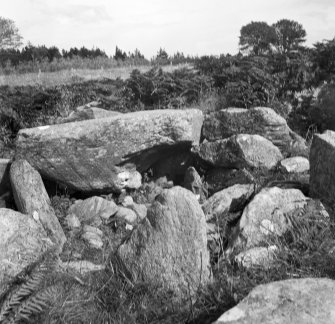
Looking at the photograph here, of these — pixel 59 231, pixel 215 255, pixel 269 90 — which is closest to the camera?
pixel 215 255

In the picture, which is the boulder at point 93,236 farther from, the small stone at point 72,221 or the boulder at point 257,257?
the boulder at point 257,257

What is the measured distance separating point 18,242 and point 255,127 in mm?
4162

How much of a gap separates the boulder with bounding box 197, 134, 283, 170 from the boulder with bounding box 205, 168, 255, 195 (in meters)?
0.10

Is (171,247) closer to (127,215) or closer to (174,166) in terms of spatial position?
(127,215)

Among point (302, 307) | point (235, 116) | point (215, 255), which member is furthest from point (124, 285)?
point (235, 116)

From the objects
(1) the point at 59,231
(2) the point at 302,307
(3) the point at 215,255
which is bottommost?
(1) the point at 59,231

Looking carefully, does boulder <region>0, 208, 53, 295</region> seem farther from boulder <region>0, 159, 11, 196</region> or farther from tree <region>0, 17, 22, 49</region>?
tree <region>0, 17, 22, 49</region>

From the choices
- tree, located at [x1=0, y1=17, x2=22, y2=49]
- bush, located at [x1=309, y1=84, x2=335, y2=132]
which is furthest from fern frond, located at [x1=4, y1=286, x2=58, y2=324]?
tree, located at [x1=0, y1=17, x2=22, y2=49]

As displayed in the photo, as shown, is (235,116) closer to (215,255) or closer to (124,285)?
(215,255)

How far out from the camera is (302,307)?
2.98m

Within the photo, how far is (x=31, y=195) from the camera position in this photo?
710 centimetres

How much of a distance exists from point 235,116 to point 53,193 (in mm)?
2787

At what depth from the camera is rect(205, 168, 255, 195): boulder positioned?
7.29 meters

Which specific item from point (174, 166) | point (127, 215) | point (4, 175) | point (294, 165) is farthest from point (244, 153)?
point (4, 175)
